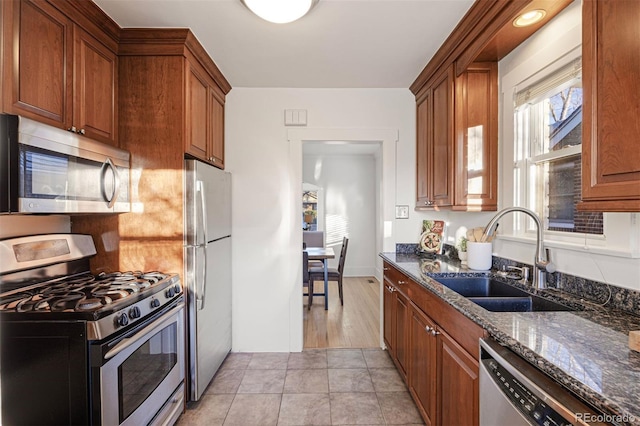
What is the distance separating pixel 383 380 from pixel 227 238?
5.80 feet

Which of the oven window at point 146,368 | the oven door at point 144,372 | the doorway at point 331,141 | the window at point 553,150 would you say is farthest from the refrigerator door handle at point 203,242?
the window at point 553,150

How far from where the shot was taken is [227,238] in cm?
285

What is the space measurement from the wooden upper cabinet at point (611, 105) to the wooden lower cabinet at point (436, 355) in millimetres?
668

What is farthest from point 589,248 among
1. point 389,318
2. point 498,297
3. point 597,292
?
point 389,318

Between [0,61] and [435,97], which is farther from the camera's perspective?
[435,97]

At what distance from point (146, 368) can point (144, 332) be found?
0.21 m

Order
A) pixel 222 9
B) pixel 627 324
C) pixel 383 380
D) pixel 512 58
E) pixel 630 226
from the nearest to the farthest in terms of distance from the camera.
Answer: pixel 627 324 < pixel 630 226 < pixel 222 9 < pixel 512 58 < pixel 383 380

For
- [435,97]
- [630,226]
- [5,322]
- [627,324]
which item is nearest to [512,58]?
[435,97]

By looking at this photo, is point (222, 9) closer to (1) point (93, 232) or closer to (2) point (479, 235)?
(1) point (93, 232)

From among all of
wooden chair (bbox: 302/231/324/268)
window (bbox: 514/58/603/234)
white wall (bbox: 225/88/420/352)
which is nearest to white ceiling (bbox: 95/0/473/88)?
white wall (bbox: 225/88/420/352)

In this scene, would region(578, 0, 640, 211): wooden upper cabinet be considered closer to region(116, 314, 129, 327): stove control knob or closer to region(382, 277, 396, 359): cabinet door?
region(382, 277, 396, 359): cabinet door

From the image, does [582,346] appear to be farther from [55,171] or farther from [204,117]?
[204,117]

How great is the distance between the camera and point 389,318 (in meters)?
2.76

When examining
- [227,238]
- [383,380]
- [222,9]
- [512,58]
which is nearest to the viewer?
[222,9]
